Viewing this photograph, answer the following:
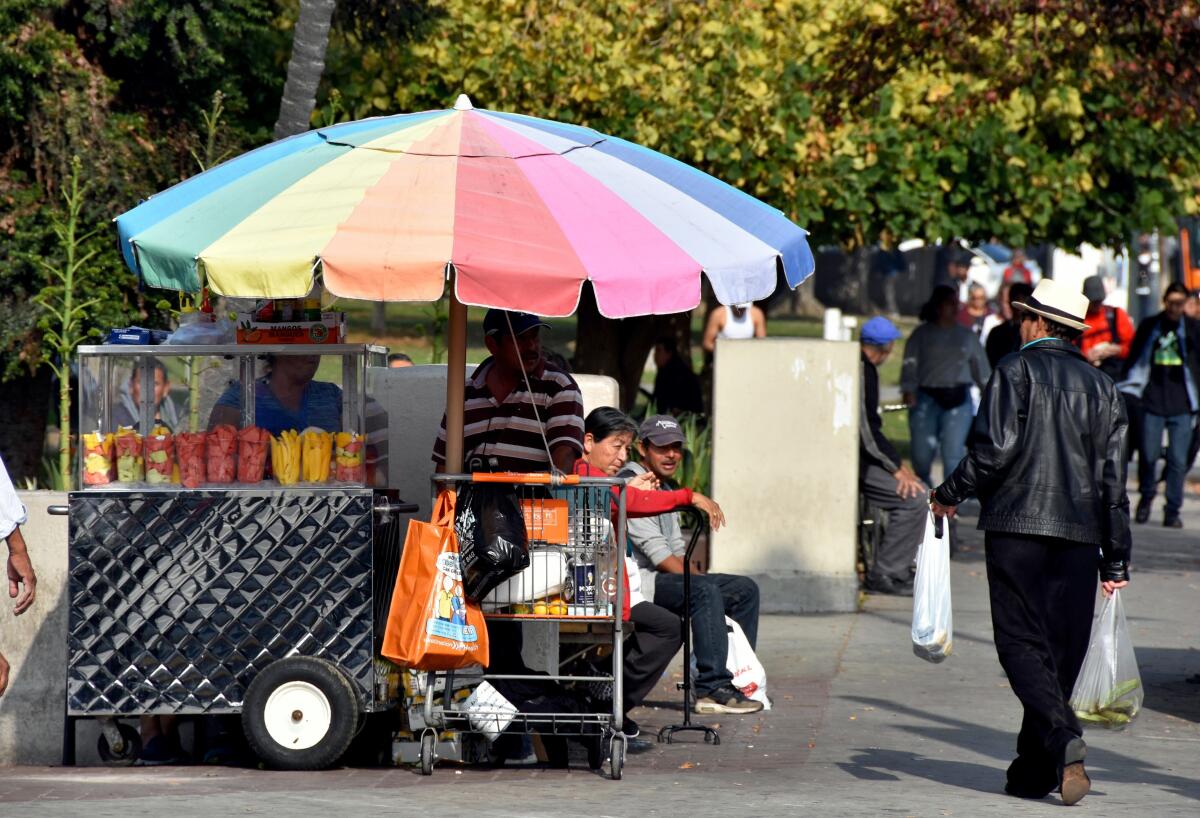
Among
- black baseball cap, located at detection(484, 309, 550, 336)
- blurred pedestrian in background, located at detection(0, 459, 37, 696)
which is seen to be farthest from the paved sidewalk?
black baseball cap, located at detection(484, 309, 550, 336)

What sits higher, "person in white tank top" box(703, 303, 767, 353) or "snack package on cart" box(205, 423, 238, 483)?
"person in white tank top" box(703, 303, 767, 353)

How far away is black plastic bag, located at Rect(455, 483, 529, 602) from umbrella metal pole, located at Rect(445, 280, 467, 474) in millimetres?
232

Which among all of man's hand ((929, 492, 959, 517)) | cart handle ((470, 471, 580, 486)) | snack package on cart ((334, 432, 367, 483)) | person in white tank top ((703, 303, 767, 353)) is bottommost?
man's hand ((929, 492, 959, 517))

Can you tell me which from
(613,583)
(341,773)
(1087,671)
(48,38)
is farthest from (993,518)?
(48,38)

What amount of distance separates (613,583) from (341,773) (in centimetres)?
126

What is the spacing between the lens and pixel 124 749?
24.3 feet

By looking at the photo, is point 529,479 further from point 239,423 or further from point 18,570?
point 18,570

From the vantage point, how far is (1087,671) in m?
6.81

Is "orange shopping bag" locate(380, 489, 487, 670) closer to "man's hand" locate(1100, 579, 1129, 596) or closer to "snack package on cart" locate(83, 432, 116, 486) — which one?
"snack package on cart" locate(83, 432, 116, 486)

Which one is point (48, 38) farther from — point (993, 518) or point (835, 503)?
point (993, 518)

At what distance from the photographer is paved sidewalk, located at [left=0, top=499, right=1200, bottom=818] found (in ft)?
20.8

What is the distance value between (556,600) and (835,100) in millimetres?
6699

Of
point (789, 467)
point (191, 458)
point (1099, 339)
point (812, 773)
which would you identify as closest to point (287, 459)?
point (191, 458)

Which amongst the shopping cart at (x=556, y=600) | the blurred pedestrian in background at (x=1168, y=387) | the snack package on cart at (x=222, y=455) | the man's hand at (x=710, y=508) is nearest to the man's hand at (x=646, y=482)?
the man's hand at (x=710, y=508)
